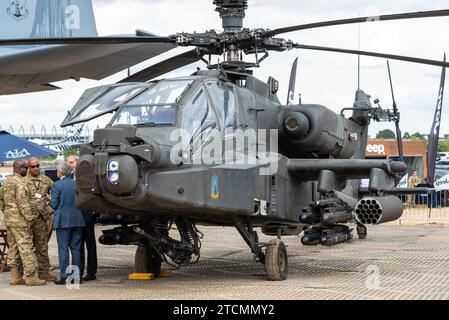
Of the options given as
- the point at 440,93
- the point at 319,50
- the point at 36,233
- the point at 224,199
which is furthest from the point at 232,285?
the point at 440,93

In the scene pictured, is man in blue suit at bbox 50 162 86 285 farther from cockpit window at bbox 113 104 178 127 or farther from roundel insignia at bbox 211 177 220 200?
roundel insignia at bbox 211 177 220 200

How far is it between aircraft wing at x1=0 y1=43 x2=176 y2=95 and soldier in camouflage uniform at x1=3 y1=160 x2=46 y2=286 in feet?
34.0

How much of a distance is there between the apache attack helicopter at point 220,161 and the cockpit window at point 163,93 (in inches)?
0.8

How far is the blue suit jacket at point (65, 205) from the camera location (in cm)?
1150

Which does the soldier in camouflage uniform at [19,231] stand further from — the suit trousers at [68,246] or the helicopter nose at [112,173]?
the helicopter nose at [112,173]

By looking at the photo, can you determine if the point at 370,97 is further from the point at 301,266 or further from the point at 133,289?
the point at 133,289

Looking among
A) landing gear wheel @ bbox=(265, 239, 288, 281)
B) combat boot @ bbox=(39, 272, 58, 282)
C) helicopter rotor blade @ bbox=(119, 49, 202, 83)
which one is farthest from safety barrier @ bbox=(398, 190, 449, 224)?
combat boot @ bbox=(39, 272, 58, 282)

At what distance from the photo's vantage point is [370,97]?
16000mm

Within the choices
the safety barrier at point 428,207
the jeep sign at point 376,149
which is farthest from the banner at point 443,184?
the jeep sign at point 376,149

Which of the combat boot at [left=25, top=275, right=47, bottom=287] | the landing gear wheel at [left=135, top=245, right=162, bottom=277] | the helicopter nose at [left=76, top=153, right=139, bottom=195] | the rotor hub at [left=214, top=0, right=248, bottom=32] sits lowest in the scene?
the combat boot at [left=25, top=275, right=47, bottom=287]

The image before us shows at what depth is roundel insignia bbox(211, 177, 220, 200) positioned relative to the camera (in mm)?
10523

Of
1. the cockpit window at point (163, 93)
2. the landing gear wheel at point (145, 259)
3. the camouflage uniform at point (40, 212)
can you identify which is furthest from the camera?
the landing gear wheel at point (145, 259)

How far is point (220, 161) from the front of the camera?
10.9 meters
